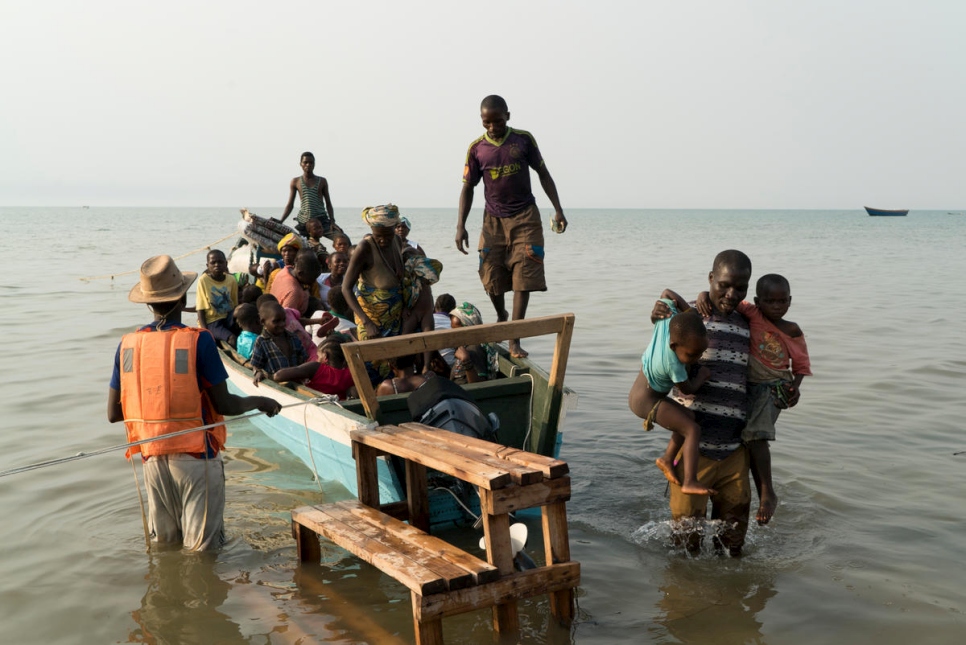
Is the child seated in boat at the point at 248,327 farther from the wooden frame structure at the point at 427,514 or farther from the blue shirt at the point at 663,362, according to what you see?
the blue shirt at the point at 663,362

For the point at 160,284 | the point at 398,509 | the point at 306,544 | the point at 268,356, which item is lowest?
the point at 306,544

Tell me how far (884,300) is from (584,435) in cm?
1186

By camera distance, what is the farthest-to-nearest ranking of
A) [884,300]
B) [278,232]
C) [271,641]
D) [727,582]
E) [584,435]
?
[884,300] → [278,232] → [584,435] → [727,582] → [271,641]

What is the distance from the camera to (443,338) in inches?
188

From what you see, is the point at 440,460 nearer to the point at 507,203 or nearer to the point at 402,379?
the point at 402,379

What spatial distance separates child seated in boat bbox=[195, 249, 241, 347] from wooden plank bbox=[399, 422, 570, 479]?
4.90 metres

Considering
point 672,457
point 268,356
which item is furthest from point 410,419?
point 268,356

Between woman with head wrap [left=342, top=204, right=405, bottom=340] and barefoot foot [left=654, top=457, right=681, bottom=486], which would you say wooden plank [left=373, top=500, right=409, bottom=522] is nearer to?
barefoot foot [left=654, top=457, right=681, bottom=486]

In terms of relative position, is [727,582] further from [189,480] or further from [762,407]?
[189,480]

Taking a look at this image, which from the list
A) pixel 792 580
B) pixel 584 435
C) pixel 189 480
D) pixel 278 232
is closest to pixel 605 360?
pixel 584 435

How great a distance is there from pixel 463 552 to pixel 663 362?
1.34 m

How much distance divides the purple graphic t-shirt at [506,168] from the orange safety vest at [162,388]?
3.54 metres

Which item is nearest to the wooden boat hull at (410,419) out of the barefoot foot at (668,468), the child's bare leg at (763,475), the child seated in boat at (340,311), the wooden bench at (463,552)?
the wooden bench at (463,552)

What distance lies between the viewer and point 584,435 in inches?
332
